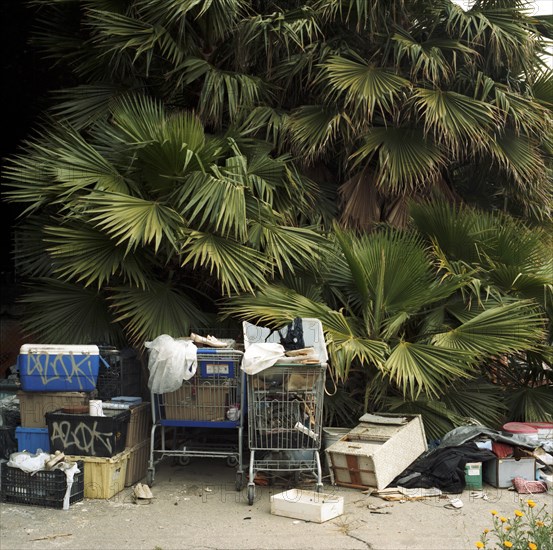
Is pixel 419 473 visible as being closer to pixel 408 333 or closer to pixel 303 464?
pixel 303 464

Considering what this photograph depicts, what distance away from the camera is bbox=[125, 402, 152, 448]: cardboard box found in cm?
646

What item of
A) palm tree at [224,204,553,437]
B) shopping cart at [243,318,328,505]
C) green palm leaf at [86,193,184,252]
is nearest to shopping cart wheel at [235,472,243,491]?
shopping cart at [243,318,328,505]

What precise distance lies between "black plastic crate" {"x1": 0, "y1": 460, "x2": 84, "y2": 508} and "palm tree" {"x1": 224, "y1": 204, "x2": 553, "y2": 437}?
203 centimetres

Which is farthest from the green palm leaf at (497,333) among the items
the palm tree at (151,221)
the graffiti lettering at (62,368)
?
the graffiti lettering at (62,368)

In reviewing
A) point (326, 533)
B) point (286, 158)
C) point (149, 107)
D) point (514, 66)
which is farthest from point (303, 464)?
point (514, 66)

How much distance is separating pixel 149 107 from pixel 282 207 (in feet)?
A: 5.18

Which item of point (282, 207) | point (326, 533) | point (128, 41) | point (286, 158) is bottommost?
point (326, 533)

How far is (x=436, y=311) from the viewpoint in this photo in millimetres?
7477

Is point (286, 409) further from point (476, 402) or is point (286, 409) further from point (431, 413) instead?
point (476, 402)

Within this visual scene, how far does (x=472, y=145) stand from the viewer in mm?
8070

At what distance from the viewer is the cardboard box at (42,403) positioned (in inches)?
252

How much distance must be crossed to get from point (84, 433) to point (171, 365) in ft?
2.77

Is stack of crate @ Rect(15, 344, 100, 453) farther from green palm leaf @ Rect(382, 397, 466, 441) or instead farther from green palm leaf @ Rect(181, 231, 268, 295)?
green palm leaf @ Rect(382, 397, 466, 441)

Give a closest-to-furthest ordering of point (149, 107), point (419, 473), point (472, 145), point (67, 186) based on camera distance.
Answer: point (419, 473) → point (67, 186) → point (149, 107) → point (472, 145)
